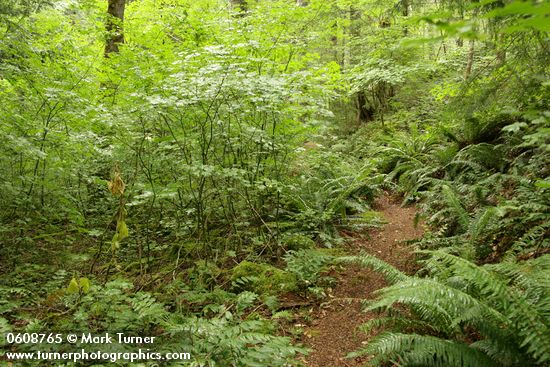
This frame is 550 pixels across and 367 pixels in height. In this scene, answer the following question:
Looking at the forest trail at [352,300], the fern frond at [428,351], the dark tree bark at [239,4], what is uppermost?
the dark tree bark at [239,4]

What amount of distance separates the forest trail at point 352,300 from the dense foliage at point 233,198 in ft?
0.78

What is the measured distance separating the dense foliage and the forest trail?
24cm

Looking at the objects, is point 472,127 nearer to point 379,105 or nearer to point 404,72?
point 404,72

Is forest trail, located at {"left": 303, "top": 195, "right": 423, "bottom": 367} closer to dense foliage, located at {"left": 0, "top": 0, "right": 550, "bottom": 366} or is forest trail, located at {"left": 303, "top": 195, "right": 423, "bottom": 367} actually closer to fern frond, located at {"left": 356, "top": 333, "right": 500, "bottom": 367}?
dense foliage, located at {"left": 0, "top": 0, "right": 550, "bottom": 366}

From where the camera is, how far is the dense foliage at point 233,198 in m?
3.23

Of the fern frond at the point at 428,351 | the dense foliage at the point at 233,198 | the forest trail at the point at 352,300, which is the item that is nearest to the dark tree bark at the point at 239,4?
the dense foliage at the point at 233,198

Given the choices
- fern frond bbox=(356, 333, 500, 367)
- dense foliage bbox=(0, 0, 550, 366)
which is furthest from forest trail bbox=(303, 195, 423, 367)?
fern frond bbox=(356, 333, 500, 367)

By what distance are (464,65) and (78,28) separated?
10799 mm

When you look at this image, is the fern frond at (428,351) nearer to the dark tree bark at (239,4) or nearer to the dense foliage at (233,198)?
the dense foliage at (233,198)

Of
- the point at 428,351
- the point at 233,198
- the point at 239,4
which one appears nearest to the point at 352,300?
the point at 428,351

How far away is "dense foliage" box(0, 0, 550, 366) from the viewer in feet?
10.6

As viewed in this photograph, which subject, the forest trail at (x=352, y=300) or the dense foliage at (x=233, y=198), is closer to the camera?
the dense foliage at (x=233, y=198)

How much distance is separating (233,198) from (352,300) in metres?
2.85

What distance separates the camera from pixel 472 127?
804 centimetres
